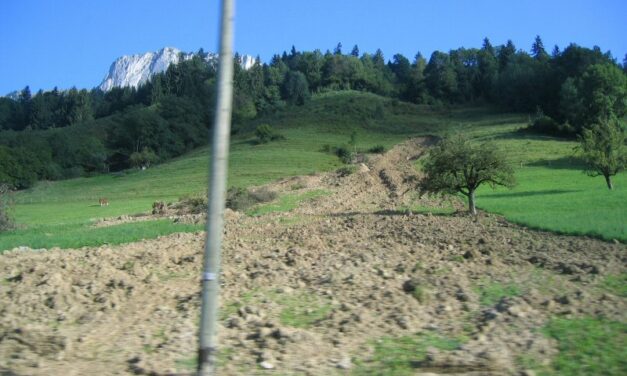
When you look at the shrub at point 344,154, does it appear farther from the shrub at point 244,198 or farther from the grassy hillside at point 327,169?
the shrub at point 244,198

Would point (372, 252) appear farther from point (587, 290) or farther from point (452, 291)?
point (587, 290)

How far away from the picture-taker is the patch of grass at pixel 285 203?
37562mm

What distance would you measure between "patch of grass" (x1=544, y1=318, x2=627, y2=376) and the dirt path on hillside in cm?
26

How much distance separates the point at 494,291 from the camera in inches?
460

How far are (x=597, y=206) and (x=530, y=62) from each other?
383 feet

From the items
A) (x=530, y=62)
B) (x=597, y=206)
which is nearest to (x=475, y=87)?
(x=530, y=62)

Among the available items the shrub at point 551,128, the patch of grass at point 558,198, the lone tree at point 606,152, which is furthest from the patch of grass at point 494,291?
the shrub at point 551,128

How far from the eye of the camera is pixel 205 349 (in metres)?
5.72

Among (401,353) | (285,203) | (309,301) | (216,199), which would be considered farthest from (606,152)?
(216,199)

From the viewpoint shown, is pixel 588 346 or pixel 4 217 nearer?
pixel 588 346

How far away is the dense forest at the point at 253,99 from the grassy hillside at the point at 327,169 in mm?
9442

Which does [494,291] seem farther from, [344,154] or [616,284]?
[344,154]

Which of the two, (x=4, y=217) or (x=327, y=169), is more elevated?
(x=327, y=169)

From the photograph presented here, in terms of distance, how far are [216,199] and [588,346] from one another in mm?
5868
